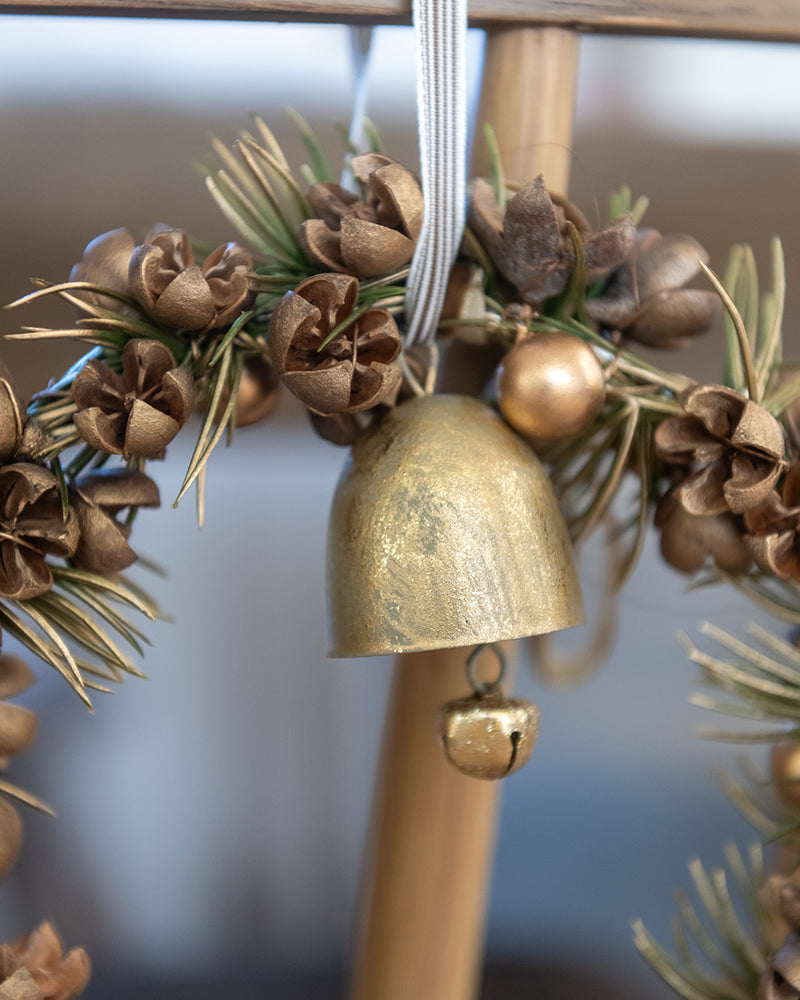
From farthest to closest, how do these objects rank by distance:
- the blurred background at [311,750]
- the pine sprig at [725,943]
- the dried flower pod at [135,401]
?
the blurred background at [311,750], the pine sprig at [725,943], the dried flower pod at [135,401]

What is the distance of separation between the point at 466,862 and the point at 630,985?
50 centimetres

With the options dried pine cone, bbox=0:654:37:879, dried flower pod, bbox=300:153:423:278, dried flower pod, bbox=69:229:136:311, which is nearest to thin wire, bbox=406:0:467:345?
dried flower pod, bbox=300:153:423:278

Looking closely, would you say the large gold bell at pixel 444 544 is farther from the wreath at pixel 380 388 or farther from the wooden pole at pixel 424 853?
the wooden pole at pixel 424 853

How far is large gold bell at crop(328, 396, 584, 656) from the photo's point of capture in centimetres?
32

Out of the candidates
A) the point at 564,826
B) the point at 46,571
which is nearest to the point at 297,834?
the point at 564,826

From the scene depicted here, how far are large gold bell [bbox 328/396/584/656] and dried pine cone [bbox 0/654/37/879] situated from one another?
0.13 meters

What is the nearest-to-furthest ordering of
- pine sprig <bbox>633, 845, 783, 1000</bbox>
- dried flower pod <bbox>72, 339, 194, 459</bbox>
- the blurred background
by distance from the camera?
1. dried flower pod <bbox>72, 339, 194, 459</bbox>
2. pine sprig <bbox>633, 845, 783, 1000</bbox>
3. the blurred background

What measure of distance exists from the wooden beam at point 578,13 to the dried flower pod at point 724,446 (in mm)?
167

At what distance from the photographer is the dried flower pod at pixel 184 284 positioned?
321 mm

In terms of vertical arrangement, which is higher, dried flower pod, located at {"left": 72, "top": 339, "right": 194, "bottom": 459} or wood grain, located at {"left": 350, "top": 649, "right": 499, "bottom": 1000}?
dried flower pod, located at {"left": 72, "top": 339, "right": 194, "bottom": 459}

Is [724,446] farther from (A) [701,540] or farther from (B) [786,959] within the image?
(B) [786,959]

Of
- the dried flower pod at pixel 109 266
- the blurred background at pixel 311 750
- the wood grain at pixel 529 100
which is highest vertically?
the wood grain at pixel 529 100

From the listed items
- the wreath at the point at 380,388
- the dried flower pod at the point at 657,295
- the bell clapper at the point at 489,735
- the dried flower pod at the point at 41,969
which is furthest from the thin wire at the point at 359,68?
the dried flower pod at the point at 41,969

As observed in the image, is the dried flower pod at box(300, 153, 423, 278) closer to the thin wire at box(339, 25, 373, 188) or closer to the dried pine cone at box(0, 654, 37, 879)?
the thin wire at box(339, 25, 373, 188)
